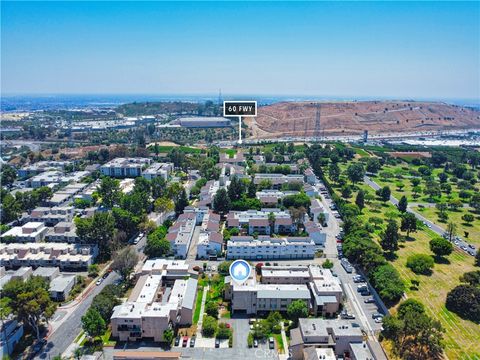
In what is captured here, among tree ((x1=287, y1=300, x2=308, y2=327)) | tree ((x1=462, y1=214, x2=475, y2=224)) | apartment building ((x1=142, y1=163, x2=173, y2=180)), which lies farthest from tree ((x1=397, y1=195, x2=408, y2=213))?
apartment building ((x1=142, y1=163, x2=173, y2=180))

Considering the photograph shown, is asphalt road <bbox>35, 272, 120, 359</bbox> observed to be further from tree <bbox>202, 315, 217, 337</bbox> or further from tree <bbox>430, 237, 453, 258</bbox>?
tree <bbox>430, 237, 453, 258</bbox>

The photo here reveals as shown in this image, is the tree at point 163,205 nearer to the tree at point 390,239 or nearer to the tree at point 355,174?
the tree at point 390,239

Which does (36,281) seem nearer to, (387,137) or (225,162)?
(225,162)

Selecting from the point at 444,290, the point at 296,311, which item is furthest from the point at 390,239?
the point at 296,311

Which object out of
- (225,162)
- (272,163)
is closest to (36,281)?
(225,162)

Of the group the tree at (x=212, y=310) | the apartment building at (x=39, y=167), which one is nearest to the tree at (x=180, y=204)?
the tree at (x=212, y=310)

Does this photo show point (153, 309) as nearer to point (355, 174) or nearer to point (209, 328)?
point (209, 328)

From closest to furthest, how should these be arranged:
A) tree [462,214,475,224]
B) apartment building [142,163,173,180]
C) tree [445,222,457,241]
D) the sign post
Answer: the sign post
tree [445,222,457,241]
tree [462,214,475,224]
apartment building [142,163,173,180]
